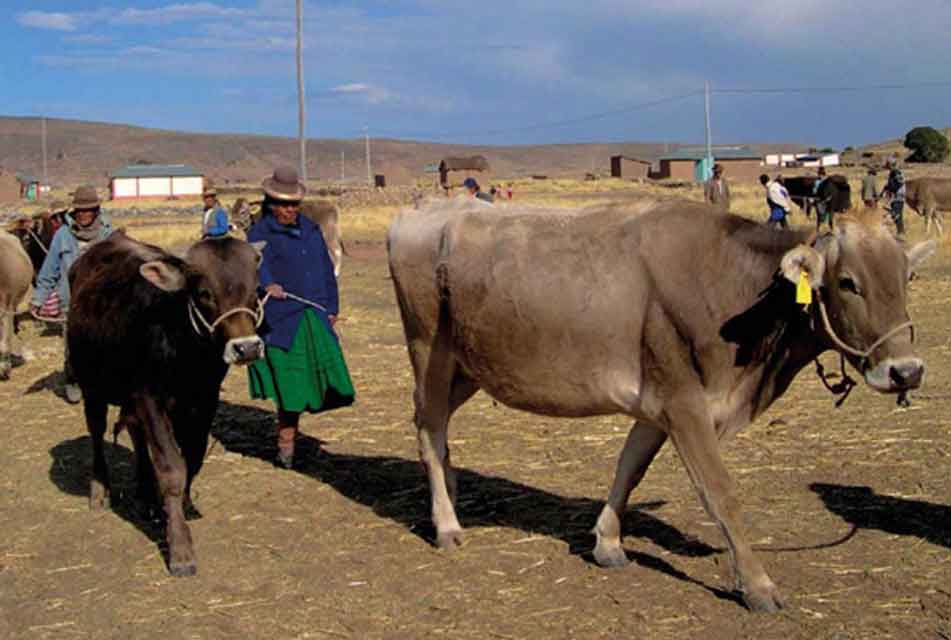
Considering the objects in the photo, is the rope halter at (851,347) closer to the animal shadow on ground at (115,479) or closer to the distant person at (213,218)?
the animal shadow on ground at (115,479)

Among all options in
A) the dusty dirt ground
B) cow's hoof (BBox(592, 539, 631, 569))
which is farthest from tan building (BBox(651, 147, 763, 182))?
cow's hoof (BBox(592, 539, 631, 569))

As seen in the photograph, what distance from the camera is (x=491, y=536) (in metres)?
7.03

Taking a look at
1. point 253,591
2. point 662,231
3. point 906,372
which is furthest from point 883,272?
point 253,591

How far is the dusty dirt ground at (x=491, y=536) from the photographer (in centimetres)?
570

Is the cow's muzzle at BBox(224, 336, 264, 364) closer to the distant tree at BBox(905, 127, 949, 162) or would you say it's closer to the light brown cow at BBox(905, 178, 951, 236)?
the light brown cow at BBox(905, 178, 951, 236)

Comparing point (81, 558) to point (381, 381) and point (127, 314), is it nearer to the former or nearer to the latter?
point (127, 314)

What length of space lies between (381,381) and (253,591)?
5.97 m

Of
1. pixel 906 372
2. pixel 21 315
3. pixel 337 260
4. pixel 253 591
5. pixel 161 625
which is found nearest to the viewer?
A: pixel 906 372

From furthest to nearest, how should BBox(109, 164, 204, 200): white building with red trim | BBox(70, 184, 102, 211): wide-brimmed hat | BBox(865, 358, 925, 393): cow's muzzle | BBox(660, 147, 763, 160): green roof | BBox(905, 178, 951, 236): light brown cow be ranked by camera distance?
BBox(109, 164, 204, 200): white building with red trim, BBox(660, 147, 763, 160): green roof, BBox(905, 178, 951, 236): light brown cow, BBox(70, 184, 102, 211): wide-brimmed hat, BBox(865, 358, 925, 393): cow's muzzle

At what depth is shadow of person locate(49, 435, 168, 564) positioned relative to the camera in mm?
7645

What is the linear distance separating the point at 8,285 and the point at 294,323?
257 inches

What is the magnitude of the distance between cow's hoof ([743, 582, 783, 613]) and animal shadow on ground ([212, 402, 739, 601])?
7.6 inches

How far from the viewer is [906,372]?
5289mm

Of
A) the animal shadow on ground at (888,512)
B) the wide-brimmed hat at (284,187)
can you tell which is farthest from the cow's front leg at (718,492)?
the wide-brimmed hat at (284,187)
